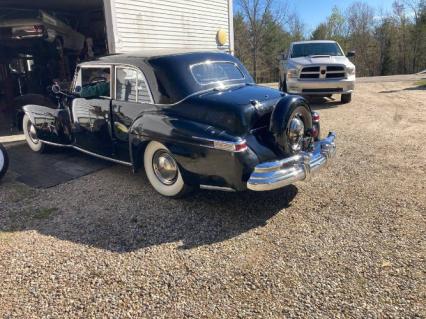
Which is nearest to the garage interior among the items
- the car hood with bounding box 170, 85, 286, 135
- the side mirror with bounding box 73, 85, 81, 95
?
the side mirror with bounding box 73, 85, 81, 95

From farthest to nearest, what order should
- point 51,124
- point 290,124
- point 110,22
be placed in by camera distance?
point 110,22, point 51,124, point 290,124

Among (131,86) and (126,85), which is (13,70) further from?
(131,86)

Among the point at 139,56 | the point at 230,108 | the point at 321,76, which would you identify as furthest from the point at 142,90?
the point at 321,76

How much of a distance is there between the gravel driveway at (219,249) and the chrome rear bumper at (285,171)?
0.45 meters

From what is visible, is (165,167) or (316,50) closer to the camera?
(165,167)

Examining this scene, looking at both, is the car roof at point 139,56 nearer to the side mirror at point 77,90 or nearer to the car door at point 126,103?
the car door at point 126,103

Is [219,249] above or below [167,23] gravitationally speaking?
below

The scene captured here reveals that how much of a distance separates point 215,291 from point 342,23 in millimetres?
51511

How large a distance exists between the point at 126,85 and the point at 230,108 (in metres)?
1.74

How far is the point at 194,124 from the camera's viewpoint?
390 cm

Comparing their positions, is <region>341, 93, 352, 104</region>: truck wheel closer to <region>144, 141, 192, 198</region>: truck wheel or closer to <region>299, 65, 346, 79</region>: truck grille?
<region>299, 65, 346, 79</region>: truck grille

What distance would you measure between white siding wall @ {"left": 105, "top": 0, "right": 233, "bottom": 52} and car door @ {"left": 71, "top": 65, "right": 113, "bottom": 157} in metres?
3.75

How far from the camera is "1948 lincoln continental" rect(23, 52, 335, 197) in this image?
368 cm

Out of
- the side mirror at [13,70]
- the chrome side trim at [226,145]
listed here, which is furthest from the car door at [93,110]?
the side mirror at [13,70]
